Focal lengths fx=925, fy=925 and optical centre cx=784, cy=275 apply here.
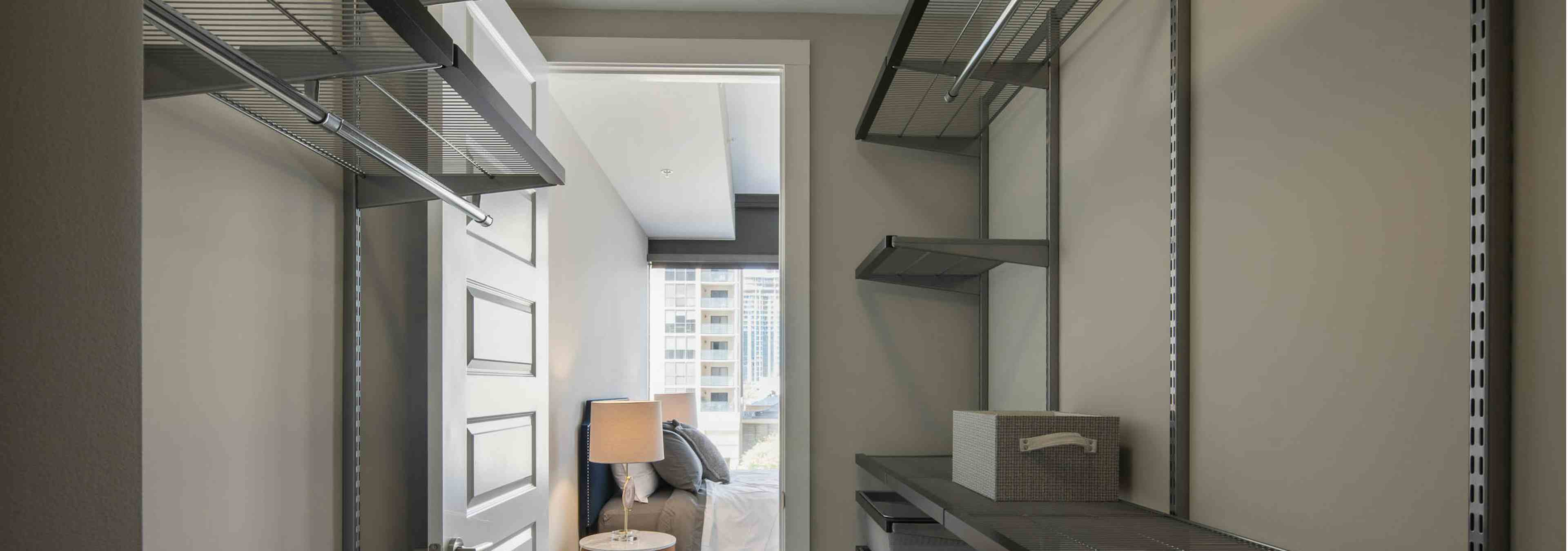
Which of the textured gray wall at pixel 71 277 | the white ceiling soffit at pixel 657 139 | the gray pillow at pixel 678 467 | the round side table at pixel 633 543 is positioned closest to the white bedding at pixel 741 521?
the gray pillow at pixel 678 467

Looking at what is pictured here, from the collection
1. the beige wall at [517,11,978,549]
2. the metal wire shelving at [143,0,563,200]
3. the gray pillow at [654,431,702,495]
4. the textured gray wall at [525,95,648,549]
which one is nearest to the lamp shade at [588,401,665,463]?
the textured gray wall at [525,95,648,549]

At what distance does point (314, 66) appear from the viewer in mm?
1021

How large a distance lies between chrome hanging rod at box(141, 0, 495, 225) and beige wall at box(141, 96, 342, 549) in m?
0.23

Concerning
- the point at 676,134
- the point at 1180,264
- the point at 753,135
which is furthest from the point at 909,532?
the point at 753,135

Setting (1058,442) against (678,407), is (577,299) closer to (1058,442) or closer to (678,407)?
Answer: (678,407)

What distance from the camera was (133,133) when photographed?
353mm

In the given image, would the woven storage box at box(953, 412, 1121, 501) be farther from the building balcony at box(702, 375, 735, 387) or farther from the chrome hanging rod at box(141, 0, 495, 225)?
the building balcony at box(702, 375, 735, 387)

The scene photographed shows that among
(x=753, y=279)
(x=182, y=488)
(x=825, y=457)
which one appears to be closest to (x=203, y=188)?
(x=182, y=488)

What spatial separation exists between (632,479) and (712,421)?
2963 mm

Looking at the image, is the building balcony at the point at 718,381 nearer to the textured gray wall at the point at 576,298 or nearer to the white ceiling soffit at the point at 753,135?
the textured gray wall at the point at 576,298

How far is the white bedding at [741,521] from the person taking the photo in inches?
184

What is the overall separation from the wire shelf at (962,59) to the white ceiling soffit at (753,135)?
3.17 feet

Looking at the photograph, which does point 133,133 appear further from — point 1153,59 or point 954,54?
point 954,54

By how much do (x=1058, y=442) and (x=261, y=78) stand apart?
1.21m
